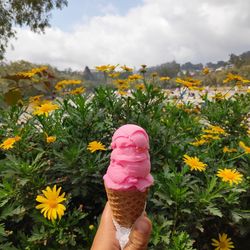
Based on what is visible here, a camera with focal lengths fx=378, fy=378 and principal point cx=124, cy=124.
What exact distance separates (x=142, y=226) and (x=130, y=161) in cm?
21

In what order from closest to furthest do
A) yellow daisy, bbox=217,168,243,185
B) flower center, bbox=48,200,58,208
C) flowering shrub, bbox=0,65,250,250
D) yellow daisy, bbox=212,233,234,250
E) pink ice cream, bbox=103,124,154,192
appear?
pink ice cream, bbox=103,124,154,192 < flower center, bbox=48,200,58,208 < flowering shrub, bbox=0,65,250,250 < yellow daisy, bbox=217,168,243,185 < yellow daisy, bbox=212,233,234,250

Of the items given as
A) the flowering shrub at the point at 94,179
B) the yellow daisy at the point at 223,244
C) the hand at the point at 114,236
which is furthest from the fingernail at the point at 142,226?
the yellow daisy at the point at 223,244

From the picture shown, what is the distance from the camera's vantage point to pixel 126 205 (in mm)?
1049

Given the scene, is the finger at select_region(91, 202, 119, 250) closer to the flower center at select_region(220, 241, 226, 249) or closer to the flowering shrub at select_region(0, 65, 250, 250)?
the flowering shrub at select_region(0, 65, 250, 250)

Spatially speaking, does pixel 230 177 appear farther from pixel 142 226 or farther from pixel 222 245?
pixel 142 226

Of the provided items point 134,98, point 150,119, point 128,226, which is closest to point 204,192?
point 150,119

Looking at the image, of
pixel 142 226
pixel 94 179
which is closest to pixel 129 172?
pixel 142 226

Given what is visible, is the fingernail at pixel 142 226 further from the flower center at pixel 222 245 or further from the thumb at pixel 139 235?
the flower center at pixel 222 245

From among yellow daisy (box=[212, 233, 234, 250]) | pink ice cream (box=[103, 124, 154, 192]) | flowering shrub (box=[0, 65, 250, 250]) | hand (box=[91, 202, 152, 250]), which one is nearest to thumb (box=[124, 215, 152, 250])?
hand (box=[91, 202, 152, 250])

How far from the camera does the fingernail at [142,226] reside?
1.07m

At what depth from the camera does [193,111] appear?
11.8ft

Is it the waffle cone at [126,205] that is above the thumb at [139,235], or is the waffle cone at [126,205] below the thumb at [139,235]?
above

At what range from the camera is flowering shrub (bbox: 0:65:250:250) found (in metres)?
1.85

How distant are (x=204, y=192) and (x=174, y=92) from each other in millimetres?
1780
